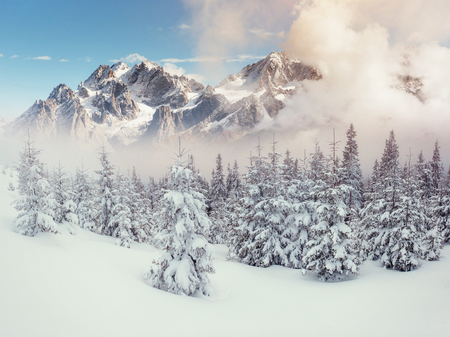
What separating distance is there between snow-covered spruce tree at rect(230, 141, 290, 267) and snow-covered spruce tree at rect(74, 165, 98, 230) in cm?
2035

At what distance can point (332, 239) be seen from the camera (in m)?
14.5

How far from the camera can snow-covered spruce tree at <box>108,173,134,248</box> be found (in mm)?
25953

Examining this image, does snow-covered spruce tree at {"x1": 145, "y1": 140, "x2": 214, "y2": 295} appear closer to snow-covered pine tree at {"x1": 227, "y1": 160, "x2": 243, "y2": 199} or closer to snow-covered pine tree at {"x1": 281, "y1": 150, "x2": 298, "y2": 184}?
snow-covered pine tree at {"x1": 281, "y1": 150, "x2": 298, "y2": 184}

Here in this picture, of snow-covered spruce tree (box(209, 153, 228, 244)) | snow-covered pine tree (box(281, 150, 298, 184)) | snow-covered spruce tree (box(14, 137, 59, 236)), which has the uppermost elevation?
snow-covered pine tree (box(281, 150, 298, 184))

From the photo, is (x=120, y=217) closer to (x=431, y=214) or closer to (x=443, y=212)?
(x=431, y=214)

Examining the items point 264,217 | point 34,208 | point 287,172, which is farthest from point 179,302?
point 287,172

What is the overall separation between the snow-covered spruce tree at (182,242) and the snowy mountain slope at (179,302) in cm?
80

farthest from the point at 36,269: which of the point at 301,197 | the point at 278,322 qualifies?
the point at 301,197

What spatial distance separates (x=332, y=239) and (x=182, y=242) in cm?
922

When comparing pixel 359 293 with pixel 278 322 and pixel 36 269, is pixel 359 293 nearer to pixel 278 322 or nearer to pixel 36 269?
pixel 278 322

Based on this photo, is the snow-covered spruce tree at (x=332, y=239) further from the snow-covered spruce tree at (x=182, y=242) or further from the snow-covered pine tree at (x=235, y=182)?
the snow-covered pine tree at (x=235, y=182)

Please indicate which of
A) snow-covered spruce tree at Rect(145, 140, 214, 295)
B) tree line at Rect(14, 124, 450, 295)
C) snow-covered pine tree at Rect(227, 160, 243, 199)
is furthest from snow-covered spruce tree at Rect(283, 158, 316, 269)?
snow-covered pine tree at Rect(227, 160, 243, 199)

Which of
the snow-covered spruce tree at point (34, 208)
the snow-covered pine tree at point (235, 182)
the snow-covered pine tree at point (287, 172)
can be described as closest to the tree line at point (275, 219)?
the snow-covered spruce tree at point (34, 208)

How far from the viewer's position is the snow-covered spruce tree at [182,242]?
11.3 metres
